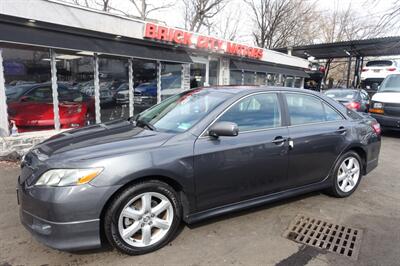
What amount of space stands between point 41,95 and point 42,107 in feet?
0.95

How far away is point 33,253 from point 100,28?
258 inches

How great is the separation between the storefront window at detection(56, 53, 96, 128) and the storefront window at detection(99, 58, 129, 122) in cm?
30

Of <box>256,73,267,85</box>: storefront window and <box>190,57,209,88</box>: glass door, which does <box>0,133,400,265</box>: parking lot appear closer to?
<box>190,57,209,88</box>: glass door

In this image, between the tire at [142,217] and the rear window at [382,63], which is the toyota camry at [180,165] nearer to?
the tire at [142,217]

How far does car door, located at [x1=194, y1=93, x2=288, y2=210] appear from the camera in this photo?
3150mm

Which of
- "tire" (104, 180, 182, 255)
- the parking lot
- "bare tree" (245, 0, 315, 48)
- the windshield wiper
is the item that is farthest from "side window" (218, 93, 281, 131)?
"bare tree" (245, 0, 315, 48)

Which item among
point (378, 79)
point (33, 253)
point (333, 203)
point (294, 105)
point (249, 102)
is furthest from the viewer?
point (378, 79)

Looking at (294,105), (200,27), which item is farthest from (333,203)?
(200,27)

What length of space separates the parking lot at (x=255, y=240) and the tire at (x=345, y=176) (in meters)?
0.12

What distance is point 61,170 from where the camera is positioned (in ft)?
8.63

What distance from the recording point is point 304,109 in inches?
160

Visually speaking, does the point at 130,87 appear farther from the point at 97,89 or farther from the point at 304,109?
the point at 304,109

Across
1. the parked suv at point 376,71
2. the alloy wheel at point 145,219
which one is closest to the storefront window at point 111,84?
the alloy wheel at point 145,219

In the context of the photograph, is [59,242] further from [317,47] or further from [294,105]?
[317,47]
